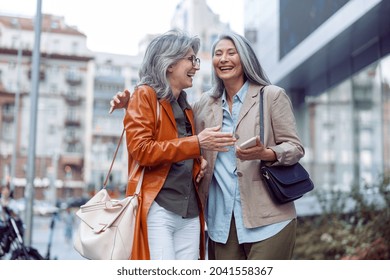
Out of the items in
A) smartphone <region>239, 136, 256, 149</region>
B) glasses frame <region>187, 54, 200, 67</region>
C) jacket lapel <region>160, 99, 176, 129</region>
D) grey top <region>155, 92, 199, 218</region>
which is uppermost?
glasses frame <region>187, 54, 200, 67</region>

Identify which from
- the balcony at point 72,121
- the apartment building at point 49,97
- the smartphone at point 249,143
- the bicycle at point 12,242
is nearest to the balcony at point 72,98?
the apartment building at point 49,97

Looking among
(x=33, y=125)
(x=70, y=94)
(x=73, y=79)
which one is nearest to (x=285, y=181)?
(x=33, y=125)

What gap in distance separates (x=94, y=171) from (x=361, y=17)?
10563 millimetres

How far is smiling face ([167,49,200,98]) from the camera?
215 centimetres

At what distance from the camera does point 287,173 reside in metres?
2.16

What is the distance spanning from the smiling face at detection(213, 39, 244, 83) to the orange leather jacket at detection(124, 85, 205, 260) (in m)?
0.25

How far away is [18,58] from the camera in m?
7.66

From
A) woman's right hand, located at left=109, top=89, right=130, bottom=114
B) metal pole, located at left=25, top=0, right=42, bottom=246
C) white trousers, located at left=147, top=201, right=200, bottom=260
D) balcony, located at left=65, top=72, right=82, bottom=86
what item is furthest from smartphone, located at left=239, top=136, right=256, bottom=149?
balcony, located at left=65, top=72, right=82, bottom=86

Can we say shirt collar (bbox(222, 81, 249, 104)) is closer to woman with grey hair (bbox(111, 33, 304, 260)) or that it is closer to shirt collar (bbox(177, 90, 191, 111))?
woman with grey hair (bbox(111, 33, 304, 260))

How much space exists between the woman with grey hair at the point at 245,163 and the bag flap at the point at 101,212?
300 mm

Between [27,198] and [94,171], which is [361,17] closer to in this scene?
[27,198]

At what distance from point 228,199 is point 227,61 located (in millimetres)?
471

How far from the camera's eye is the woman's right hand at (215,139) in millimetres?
1975

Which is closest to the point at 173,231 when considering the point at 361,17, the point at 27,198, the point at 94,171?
the point at 27,198
